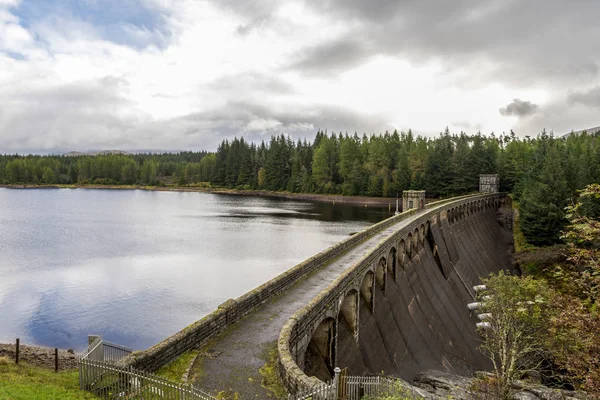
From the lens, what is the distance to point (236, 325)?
58.2 ft

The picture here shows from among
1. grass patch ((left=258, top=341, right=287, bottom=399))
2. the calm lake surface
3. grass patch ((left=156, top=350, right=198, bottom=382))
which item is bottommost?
the calm lake surface

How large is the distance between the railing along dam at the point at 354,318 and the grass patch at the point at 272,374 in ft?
0.86

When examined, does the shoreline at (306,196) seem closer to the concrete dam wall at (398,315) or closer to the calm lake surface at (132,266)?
the calm lake surface at (132,266)

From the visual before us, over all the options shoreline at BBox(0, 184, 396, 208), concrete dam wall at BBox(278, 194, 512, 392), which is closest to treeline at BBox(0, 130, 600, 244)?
shoreline at BBox(0, 184, 396, 208)

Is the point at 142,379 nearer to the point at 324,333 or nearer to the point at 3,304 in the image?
the point at 324,333

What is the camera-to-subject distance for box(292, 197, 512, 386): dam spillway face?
20531mm

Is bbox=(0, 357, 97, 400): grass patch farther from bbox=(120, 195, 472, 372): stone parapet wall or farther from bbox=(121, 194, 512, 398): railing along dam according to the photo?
bbox=(121, 194, 512, 398): railing along dam

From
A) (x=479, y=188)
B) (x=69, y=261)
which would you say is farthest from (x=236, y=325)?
(x=479, y=188)

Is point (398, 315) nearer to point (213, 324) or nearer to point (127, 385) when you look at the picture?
point (213, 324)

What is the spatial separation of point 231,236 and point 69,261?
26.2 m

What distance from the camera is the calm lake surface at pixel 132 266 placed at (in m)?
34.2

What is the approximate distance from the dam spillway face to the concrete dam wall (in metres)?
0.06

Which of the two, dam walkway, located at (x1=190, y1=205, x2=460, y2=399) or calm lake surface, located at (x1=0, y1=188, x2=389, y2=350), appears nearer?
dam walkway, located at (x1=190, y1=205, x2=460, y2=399)

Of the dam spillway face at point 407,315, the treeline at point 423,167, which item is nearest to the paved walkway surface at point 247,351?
the dam spillway face at point 407,315
